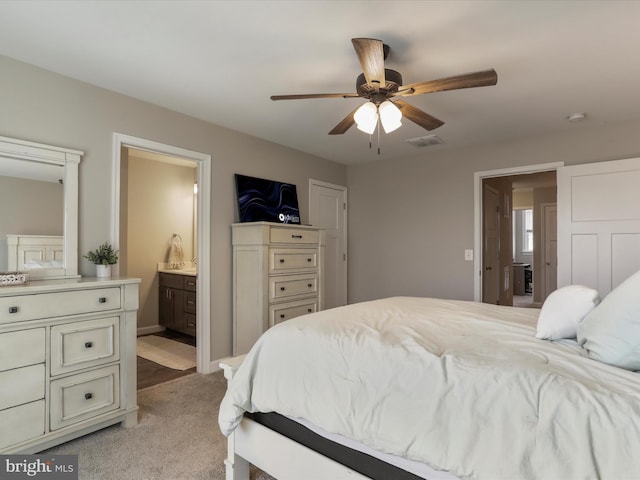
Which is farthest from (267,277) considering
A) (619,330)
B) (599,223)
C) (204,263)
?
(599,223)

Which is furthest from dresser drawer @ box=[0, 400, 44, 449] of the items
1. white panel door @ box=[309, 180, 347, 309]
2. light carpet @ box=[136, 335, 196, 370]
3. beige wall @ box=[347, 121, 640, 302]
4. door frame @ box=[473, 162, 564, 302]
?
door frame @ box=[473, 162, 564, 302]

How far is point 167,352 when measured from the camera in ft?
13.3

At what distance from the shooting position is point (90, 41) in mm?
2055

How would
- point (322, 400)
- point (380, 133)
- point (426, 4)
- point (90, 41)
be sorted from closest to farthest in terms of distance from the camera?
point (322, 400)
point (426, 4)
point (90, 41)
point (380, 133)

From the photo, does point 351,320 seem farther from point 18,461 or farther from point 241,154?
point 241,154

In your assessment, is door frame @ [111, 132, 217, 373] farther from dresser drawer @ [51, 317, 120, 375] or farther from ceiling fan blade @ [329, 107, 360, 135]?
ceiling fan blade @ [329, 107, 360, 135]

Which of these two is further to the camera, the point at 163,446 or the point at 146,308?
the point at 146,308

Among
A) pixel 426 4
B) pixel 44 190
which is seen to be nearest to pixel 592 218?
pixel 426 4

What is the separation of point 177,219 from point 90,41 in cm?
339

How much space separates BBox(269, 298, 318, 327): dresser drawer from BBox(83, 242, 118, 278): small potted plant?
1.37 meters

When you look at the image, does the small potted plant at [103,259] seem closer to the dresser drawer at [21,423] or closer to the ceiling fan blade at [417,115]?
the dresser drawer at [21,423]

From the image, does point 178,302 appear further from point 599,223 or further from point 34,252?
point 599,223

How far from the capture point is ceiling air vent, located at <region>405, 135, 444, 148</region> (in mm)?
3795

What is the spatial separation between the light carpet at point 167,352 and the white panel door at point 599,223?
375cm
